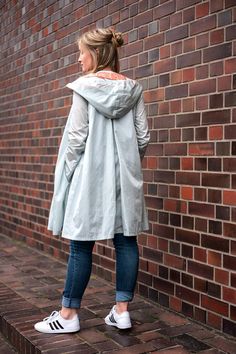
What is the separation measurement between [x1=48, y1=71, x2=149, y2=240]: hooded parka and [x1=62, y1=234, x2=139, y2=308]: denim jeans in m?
0.11

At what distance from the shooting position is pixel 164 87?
3531 millimetres

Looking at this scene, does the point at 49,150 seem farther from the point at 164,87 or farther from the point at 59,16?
the point at 164,87

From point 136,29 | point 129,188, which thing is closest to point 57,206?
point 129,188

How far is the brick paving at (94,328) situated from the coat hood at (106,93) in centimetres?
127

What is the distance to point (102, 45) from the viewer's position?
2.85 m

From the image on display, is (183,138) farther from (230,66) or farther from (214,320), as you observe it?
(214,320)

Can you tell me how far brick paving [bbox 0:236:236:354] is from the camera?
110 inches

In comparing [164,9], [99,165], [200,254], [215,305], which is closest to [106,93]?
[99,165]

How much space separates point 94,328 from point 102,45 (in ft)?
5.44

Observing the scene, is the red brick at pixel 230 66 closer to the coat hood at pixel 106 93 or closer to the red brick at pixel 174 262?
the coat hood at pixel 106 93

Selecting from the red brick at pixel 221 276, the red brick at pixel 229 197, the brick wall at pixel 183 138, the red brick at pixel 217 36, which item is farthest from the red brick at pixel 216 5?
the red brick at pixel 221 276

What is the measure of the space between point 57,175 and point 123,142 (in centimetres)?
43

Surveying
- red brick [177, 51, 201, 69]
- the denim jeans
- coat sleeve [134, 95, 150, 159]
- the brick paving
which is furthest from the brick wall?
the denim jeans

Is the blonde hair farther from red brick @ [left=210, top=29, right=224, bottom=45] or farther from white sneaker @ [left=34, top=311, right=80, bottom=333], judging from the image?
white sneaker @ [left=34, top=311, right=80, bottom=333]
